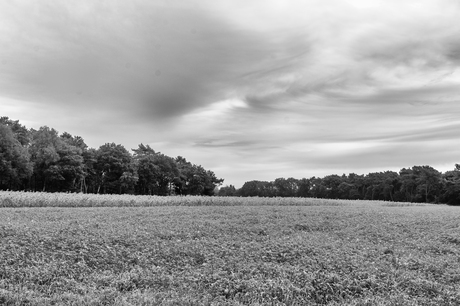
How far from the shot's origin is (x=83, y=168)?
67.8 meters

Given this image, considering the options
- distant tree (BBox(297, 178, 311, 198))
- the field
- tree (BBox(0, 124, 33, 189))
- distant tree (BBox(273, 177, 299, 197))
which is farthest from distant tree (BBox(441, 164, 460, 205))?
tree (BBox(0, 124, 33, 189))

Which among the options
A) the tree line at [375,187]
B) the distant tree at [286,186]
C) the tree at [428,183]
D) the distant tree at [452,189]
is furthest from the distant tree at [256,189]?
the distant tree at [452,189]

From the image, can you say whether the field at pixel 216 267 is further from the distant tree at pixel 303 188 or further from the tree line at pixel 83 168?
the distant tree at pixel 303 188

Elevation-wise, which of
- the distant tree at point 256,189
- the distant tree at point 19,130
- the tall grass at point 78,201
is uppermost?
the distant tree at point 19,130

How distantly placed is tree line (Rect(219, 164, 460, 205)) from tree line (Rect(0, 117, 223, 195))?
47.1 ft

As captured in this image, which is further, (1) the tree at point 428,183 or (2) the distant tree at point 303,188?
(2) the distant tree at point 303,188

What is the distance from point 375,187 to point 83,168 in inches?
2908

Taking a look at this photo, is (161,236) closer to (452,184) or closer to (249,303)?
(249,303)

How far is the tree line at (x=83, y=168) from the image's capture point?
181 ft

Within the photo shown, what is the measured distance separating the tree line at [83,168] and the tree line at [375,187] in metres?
14.4

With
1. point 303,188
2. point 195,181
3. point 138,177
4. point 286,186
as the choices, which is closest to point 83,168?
point 138,177

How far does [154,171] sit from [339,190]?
2114 inches

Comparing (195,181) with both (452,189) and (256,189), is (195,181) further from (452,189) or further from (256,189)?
(452,189)

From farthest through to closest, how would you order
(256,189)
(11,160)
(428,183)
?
(256,189)
(428,183)
(11,160)
